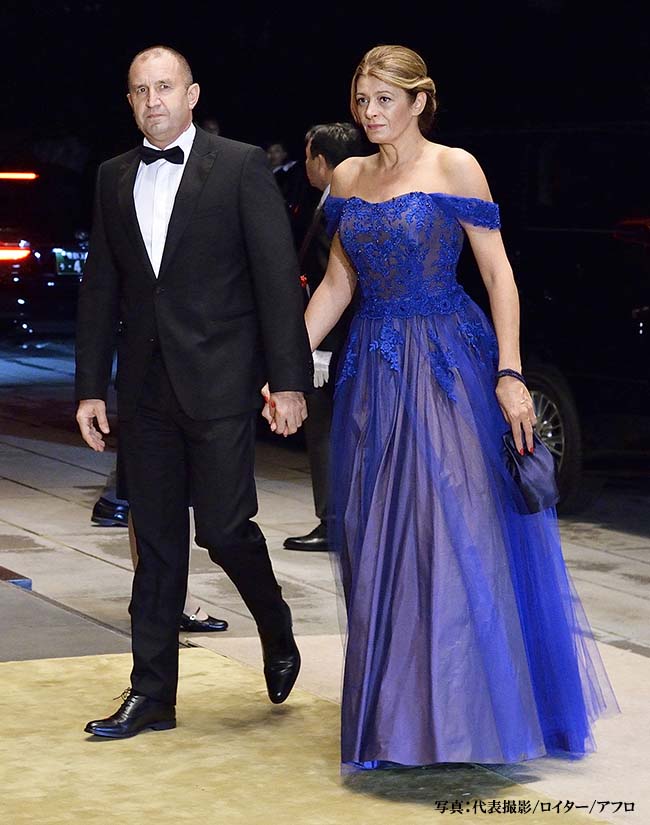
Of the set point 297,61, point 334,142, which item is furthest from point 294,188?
point 297,61

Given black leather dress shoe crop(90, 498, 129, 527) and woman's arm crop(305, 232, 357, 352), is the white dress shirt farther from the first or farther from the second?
black leather dress shoe crop(90, 498, 129, 527)

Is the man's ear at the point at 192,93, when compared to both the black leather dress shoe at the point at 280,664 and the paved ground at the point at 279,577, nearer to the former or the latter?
the black leather dress shoe at the point at 280,664

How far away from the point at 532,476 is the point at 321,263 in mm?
3266

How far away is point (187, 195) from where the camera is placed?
17.2 feet

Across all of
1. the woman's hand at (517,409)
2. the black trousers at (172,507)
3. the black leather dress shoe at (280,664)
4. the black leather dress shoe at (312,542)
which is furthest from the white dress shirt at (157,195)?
the black leather dress shoe at (312,542)

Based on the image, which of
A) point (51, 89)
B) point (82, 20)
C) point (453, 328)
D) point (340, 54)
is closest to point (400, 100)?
point (453, 328)

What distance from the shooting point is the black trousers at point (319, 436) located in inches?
334

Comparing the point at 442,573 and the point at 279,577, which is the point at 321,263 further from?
the point at 442,573

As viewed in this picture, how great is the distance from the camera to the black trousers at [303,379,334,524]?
27.9 feet

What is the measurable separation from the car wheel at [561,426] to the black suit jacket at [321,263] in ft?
5.28

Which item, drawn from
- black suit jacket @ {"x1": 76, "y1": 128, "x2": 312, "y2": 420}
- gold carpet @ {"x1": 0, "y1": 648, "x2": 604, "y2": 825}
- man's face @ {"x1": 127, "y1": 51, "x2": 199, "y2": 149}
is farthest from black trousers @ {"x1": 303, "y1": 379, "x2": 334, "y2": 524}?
man's face @ {"x1": 127, "y1": 51, "x2": 199, "y2": 149}

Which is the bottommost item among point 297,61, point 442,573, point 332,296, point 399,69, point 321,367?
point 442,573

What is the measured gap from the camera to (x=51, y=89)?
2664cm

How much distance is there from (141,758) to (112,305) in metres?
1.30
